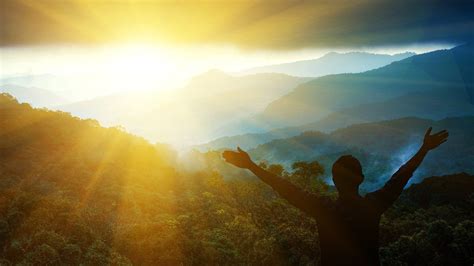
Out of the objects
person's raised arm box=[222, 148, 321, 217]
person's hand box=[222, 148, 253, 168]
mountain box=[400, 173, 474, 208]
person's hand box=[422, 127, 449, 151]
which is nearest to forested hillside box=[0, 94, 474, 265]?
person's hand box=[222, 148, 253, 168]

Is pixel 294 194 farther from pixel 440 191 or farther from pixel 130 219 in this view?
pixel 440 191

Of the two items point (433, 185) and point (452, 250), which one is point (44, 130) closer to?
point (452, 250)

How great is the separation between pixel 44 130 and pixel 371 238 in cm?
5394

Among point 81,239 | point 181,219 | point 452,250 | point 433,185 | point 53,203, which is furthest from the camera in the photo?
point 433,185

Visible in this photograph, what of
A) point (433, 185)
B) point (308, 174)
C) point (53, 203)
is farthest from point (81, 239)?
→ point (433, 185)

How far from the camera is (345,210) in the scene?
152 inches

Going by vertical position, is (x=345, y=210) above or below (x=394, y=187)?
below

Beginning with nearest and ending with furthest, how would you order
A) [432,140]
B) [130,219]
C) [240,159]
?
[240,159] → [432,140] → [130,219]

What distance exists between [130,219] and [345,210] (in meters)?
24.4

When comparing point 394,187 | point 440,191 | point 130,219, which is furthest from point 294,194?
point 440,191

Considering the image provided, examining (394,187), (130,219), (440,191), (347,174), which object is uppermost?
(347,174)

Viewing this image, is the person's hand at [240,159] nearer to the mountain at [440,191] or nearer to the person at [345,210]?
the person at [345,210]

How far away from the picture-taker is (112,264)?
15930mm

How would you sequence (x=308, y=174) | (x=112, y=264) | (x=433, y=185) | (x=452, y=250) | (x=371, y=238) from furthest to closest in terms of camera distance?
(x=433, y=185)
(x=308, y=174)
(x=452, y=250)
(x=112, y=264)
(x=371, y=238)
